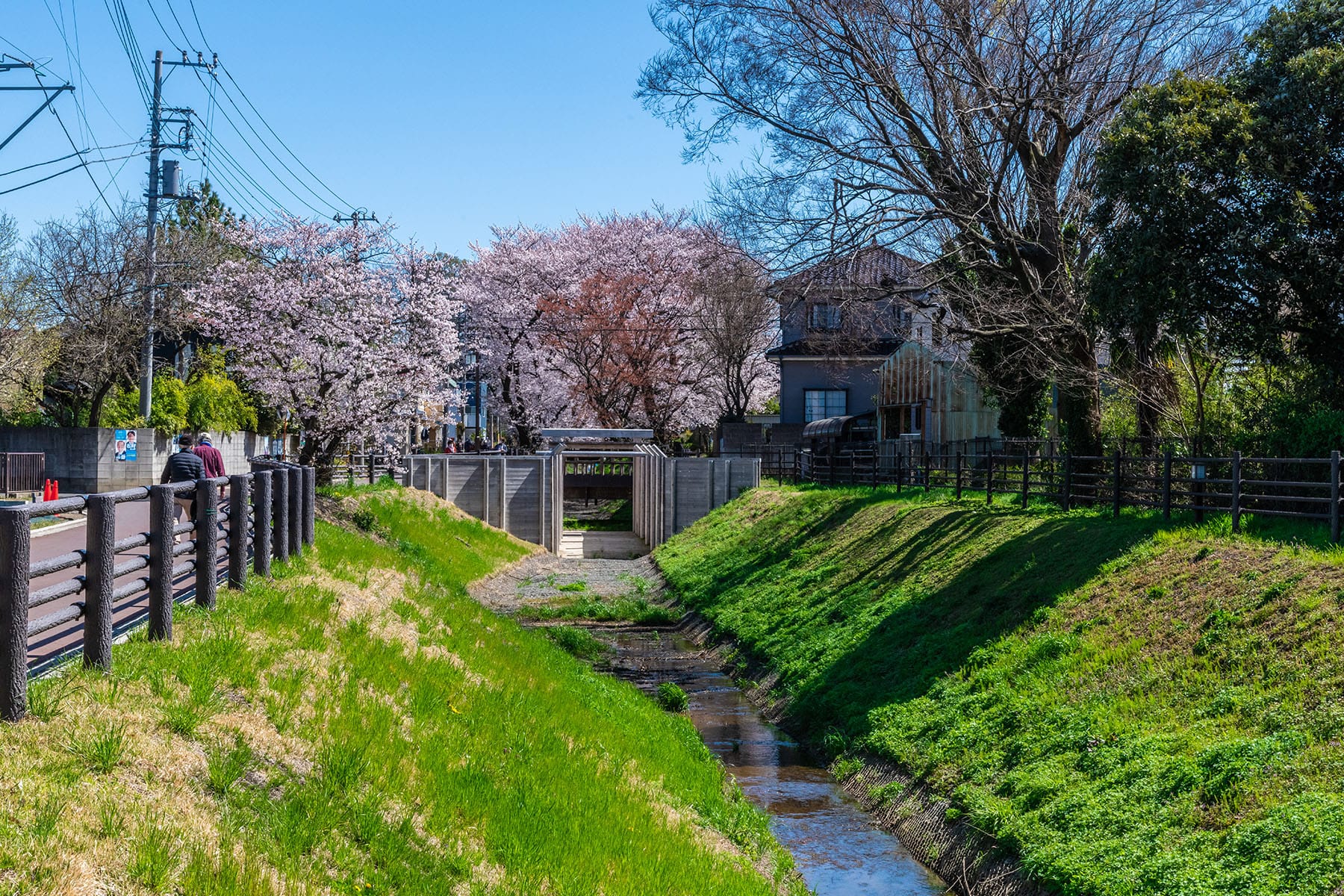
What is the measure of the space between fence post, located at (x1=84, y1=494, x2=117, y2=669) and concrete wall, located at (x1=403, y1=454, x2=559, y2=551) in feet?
113

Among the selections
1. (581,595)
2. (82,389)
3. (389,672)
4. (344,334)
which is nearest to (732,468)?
(581,595)

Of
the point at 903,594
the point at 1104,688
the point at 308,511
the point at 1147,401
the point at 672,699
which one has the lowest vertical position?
the point at 672,699

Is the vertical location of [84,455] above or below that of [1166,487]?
above

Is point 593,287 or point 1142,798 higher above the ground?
point 593,287

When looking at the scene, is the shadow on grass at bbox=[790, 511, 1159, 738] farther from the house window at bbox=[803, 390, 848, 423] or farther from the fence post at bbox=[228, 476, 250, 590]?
the house window at bbox=[803, 390, 848, 423]

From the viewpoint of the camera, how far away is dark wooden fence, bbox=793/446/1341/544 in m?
13.8

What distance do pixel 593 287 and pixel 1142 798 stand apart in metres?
44.9

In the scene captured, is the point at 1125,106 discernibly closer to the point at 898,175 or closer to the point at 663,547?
the point at 898,175

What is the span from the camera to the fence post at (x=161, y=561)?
308 inches

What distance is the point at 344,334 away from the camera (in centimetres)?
2998

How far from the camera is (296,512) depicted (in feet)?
47.0

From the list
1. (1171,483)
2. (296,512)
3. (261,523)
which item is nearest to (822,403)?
(1171,483)

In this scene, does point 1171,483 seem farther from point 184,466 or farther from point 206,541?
point 184,466

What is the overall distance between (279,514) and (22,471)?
83.8 ft
